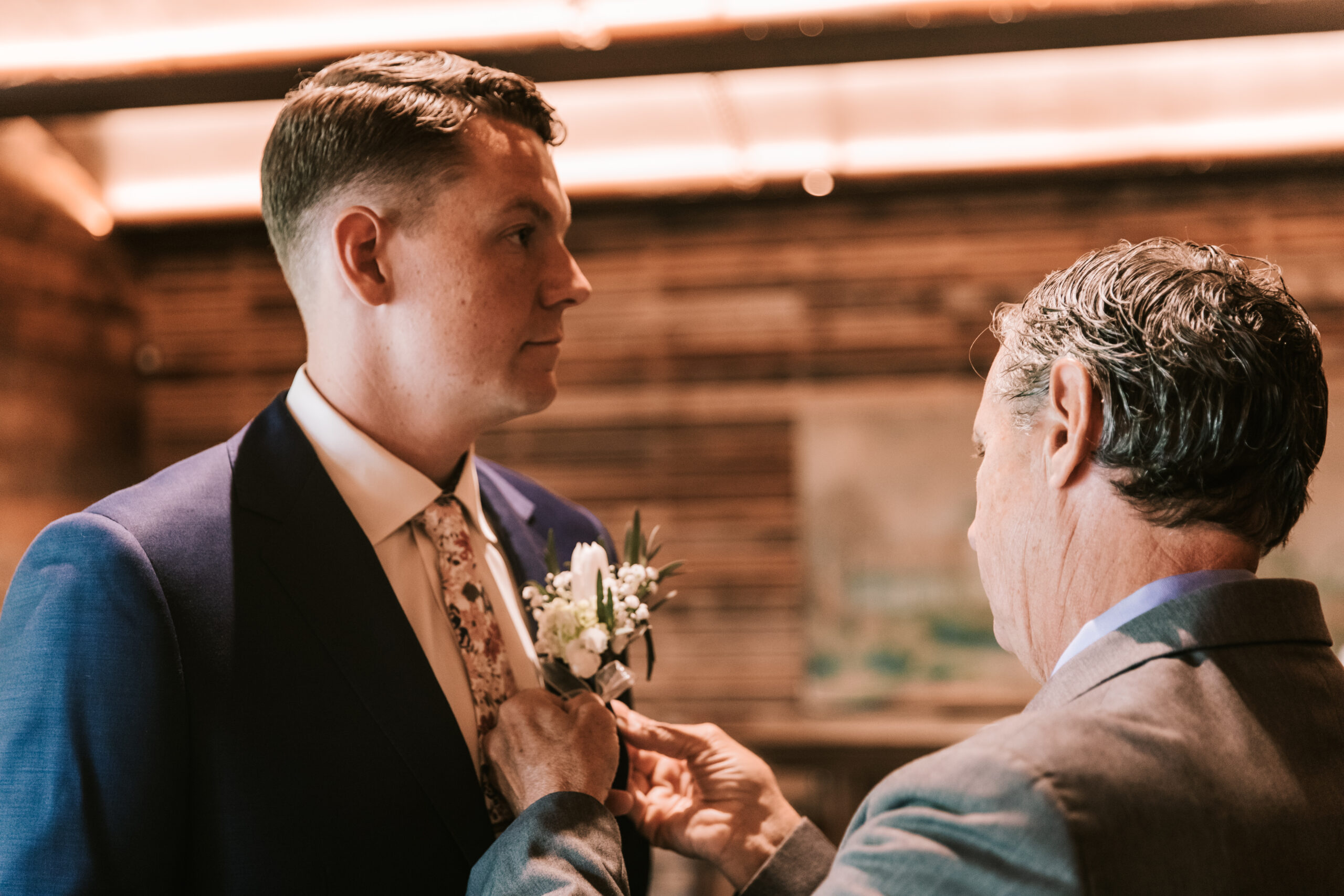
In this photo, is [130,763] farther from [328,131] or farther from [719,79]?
[719,79]

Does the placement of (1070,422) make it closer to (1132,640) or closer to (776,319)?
(1132,640)

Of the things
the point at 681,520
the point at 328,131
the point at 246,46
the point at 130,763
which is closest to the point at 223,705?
the point at 130,763

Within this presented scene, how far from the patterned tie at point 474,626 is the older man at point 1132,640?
8cm

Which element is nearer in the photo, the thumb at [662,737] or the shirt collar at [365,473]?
the shirt collar at [365,473]

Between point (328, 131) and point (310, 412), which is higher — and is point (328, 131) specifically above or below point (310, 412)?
above

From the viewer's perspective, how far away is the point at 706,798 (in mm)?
1600

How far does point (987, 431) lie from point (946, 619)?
162 inches

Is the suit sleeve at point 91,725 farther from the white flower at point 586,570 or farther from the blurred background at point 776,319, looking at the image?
the blurred background at point 776,319

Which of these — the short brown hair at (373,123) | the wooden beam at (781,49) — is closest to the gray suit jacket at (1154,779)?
the short brown hair at (373,123)

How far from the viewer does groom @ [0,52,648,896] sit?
3.77 ft

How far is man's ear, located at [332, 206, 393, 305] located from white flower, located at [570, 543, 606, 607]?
18.0 inches

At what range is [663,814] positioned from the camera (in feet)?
5.20

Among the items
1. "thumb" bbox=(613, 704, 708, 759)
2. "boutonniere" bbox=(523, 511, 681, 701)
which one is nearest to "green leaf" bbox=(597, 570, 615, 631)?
"boutonniere" bbox=(523, 511, 681, 701)

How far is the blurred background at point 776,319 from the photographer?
14.6 feet
